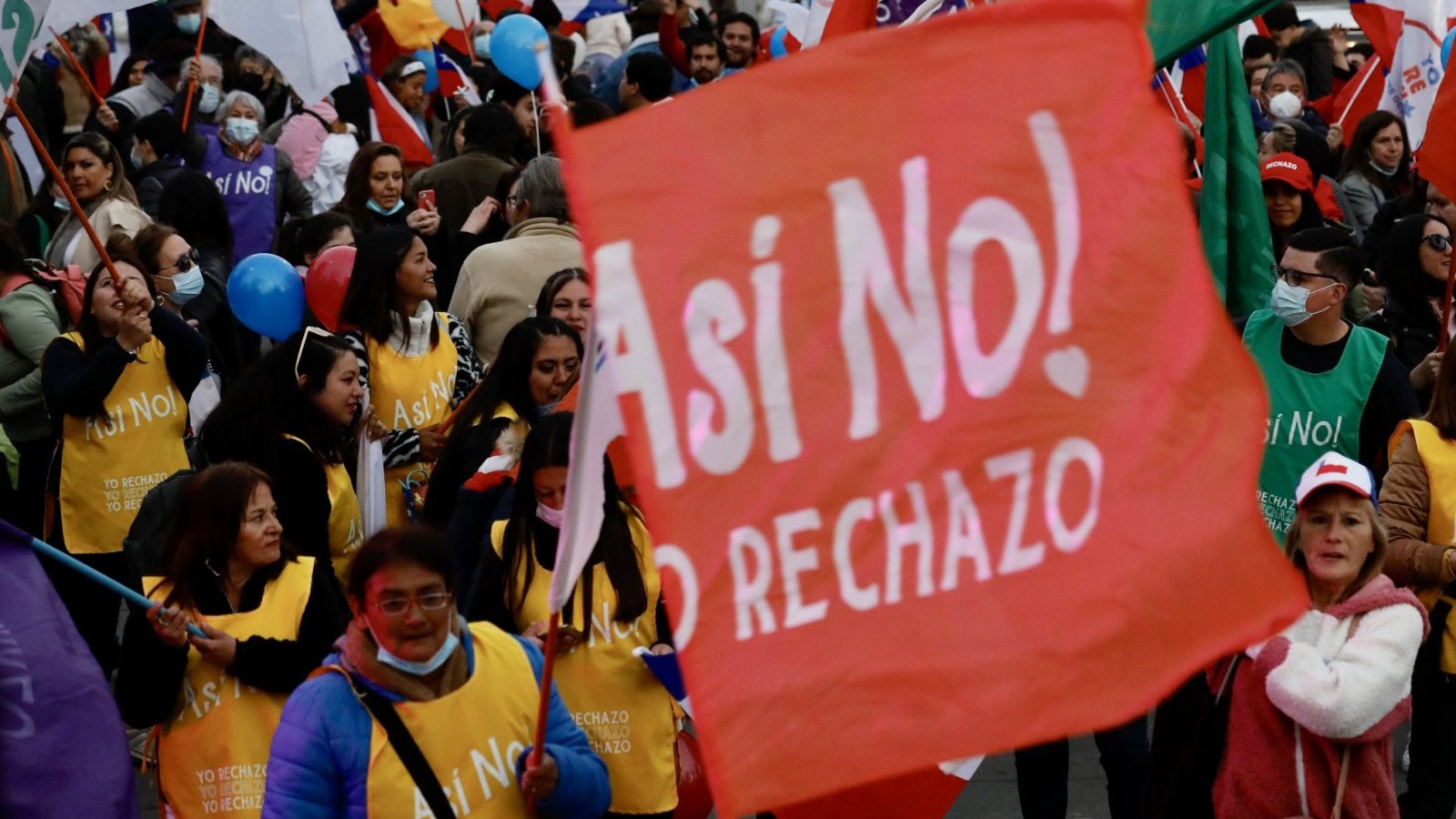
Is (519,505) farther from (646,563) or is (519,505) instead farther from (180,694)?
(180,694)

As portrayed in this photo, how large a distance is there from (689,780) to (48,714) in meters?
1.65

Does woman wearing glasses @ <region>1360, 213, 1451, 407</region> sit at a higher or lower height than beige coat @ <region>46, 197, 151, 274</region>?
lower

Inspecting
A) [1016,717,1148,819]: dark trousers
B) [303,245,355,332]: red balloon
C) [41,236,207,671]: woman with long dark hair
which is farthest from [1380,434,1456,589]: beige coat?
[41,236,207,671]: woman with long dark hair

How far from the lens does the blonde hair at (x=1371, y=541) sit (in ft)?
16.3

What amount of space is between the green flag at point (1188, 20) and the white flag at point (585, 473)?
2.11 meters

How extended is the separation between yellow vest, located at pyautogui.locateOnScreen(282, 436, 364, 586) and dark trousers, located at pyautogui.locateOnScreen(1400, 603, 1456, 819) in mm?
3024

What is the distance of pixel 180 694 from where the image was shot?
199 inches

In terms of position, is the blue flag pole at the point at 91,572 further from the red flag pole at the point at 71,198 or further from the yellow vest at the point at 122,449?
the yellow vest at the point at 122,449

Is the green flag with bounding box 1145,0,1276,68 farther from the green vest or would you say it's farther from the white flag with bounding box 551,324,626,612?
the white flag with bounding box 551,324,626,612

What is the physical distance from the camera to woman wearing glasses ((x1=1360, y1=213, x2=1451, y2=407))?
817cm

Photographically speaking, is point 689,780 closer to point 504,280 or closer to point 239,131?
point 504,280

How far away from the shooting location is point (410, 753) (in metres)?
4.24

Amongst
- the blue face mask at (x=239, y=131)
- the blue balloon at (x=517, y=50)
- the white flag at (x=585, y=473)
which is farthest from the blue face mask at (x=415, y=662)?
the blue face mask at (x=239, y=131)

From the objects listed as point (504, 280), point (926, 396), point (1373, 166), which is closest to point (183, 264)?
point (504, 280)
